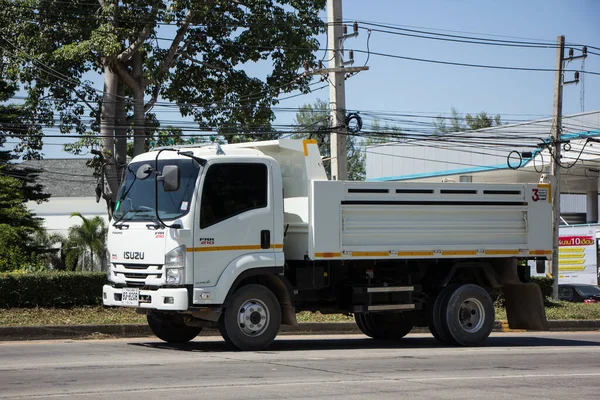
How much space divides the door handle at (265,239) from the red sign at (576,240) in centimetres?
2871

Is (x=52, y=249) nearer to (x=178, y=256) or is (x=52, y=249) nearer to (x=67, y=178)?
(x=67, y=178)

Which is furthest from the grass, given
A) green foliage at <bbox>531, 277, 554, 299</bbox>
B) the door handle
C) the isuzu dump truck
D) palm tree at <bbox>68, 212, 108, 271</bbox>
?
palm tree at <bbox>68, 212, 108, 271</bbox>

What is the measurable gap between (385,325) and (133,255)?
5049mm

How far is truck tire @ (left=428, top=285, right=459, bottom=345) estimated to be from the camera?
14.4 m

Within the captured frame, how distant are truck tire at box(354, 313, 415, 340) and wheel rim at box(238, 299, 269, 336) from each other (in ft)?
9.83

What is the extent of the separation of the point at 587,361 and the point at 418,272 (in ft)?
10.5

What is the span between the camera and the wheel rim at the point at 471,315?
1463 cm

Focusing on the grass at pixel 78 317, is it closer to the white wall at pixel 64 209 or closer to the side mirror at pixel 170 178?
the side mirror at pixel 170 178

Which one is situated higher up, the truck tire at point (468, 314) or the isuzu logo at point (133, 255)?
the isuzu logo at point (133, 255)

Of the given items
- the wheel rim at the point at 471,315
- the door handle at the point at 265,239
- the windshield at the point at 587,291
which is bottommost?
the windshield at the point at 587,291

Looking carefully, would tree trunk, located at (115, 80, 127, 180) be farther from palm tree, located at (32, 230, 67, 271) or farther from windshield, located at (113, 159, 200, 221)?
windshield, located at (113, 159, 200, 221)

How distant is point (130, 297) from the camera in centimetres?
1265

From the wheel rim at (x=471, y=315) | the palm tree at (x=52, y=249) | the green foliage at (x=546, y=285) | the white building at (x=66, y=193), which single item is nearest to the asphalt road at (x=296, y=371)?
the wheel rim at (x=471, y=315)

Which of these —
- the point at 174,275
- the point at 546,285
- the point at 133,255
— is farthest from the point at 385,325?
the point at 546,285
